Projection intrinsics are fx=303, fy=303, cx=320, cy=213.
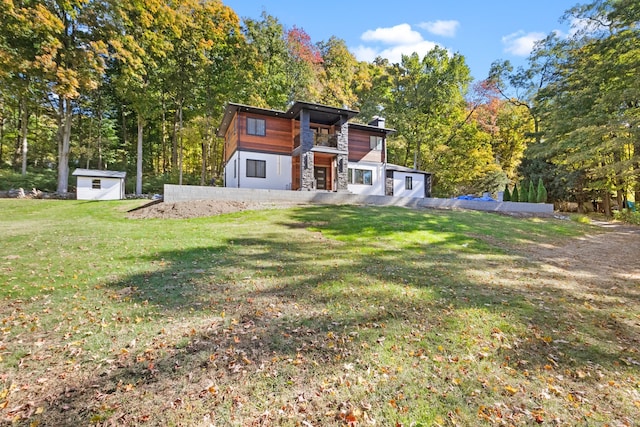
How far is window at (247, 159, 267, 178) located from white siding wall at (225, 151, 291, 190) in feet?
0.60

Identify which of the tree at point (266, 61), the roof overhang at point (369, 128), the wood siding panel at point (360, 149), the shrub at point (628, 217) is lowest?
the shrub at point (628, 217)

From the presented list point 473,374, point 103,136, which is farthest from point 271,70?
point 473,374

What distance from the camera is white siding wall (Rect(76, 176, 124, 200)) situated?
20391 mm

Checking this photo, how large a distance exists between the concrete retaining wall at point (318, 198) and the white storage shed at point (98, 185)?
10567 mm

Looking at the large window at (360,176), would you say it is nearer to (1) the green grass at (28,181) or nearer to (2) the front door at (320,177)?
(2) the front door at (320,177)

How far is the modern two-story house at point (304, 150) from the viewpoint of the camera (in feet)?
63.4

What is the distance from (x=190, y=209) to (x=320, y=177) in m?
11.2

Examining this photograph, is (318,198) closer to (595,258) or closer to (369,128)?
(369,128)

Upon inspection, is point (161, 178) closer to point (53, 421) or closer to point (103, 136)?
point (103, 136)

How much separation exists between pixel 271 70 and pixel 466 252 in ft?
84.5

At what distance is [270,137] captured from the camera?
20.1 metres

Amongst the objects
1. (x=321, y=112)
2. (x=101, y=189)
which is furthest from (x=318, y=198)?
(x=101, y=189)

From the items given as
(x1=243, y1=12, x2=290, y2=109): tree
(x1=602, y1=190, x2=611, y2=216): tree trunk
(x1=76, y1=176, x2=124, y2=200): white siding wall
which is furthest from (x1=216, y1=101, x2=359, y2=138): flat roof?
(x1=602, y1=190, x2=611, y2=216): tree trunk

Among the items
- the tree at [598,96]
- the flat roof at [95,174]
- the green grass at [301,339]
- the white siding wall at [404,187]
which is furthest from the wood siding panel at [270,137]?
the tree at [598,96]
